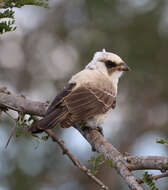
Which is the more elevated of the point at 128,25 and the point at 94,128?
the point at 128,25

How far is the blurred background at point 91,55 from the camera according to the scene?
1135 cm

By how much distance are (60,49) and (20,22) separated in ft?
4.37

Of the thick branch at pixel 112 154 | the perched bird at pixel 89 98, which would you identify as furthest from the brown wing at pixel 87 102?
the thick branch at pixel 112 154

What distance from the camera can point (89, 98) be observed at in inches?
221

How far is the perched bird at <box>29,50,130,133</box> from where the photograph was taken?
4918 millimetres

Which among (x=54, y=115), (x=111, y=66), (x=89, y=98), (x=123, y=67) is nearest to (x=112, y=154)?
(x=54, y=115)

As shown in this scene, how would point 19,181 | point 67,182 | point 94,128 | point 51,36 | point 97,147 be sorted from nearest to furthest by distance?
point 97,147 → point 94,128 → point 19,181 → point 67,182 → point 51,36

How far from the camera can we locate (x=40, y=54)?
486 inches

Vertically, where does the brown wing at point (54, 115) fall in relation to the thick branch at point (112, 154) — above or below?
above

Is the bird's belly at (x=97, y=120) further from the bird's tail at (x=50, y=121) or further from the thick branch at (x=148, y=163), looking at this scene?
the thick branch at (x=148, y=163)

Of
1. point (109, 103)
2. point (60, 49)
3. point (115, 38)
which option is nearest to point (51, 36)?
point (60, 49)

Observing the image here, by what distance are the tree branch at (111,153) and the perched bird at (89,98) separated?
176 millimetres

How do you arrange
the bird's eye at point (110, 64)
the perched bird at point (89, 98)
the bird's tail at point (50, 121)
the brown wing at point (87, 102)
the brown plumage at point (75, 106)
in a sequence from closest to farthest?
the bird's tail at point (50, 121) → the brown plumage at point (75, 106) → the perched bird at point (89, 98) → the brown wing at point (87, 102) → the bird's eye at point (110, 64)

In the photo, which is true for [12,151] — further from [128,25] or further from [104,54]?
[128,25]
